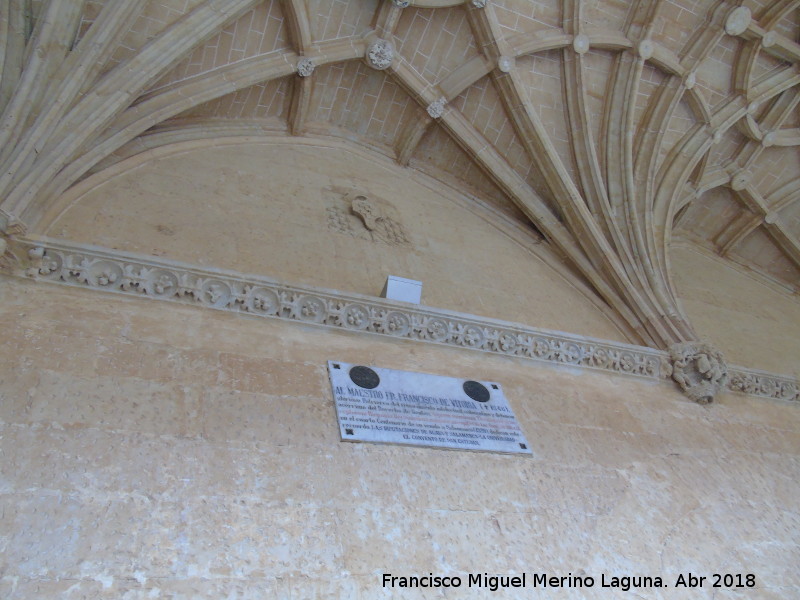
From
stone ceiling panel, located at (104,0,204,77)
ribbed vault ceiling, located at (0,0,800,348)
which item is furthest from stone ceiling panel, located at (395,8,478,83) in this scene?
stone ceiling panel, located at (104,0,204,77)

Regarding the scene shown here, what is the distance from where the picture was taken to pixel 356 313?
474 centimetres

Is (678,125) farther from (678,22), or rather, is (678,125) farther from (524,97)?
(524,97)

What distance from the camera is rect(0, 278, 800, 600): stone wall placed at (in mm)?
2869

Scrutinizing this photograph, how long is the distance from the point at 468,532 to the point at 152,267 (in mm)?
2555

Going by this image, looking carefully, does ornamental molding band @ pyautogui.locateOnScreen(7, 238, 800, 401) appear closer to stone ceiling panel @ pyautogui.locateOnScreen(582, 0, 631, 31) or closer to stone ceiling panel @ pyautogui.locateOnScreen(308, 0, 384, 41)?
stone ceiling panel @ pyautogui.locateOnScreen(308, 0, 384, 41)

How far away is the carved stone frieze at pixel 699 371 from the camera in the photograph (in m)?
5.49

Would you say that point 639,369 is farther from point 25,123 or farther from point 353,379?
point 25,123

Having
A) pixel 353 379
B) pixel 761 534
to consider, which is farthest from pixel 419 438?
pixel 761 534

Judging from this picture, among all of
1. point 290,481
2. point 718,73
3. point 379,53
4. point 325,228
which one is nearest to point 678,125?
point 718,73

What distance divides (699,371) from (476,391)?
2216mm

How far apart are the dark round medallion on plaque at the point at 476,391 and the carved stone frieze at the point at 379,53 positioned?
11.9 feet

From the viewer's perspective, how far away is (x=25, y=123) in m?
4.48

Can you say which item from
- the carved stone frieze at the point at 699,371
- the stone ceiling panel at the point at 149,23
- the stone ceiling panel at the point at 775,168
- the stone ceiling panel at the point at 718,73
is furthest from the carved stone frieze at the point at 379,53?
the stone ceiling panel at the point at 775,168

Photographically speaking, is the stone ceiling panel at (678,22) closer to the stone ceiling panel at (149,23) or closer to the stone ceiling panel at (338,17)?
the stone ceiling panel at (338,17)
